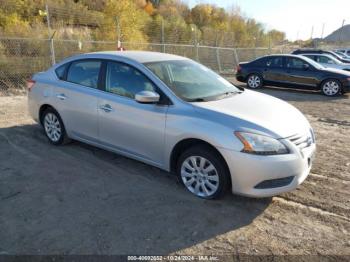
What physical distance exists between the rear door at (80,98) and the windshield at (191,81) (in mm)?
1012

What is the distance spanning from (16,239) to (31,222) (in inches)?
12.1

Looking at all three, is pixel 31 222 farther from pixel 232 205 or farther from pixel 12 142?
pixel 12 142

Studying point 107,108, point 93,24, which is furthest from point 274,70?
point 93,24

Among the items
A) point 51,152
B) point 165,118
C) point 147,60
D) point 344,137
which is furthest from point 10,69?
point 344,137

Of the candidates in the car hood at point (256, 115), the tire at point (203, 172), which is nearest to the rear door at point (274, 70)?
the car hood at point (256, 115)

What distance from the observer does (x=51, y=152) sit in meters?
5.57

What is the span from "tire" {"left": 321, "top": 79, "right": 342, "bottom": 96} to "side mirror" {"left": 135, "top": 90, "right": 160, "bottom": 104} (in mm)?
10057

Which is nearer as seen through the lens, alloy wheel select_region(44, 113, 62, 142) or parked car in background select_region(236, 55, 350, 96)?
alloy wheel select_region(44, 113, 62, 142)

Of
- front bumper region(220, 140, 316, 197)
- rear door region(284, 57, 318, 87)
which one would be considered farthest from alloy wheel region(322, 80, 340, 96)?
front bumper region(220, 140, 316, 197)

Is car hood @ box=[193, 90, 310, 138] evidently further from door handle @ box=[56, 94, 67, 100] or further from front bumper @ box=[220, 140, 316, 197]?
door handle @ box=[56, 94, 67, 100]

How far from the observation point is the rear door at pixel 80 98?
5031 mm

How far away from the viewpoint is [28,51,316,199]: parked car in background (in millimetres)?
3650

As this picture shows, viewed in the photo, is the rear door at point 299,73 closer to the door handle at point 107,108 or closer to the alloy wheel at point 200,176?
the door handle at point 107,108

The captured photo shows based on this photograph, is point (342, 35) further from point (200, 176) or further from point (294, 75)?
point (200, 176)
